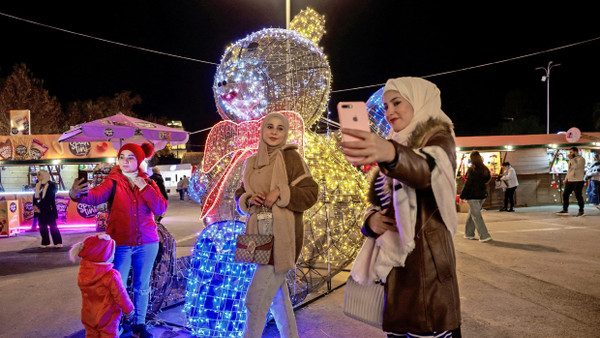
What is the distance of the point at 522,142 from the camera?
14.6 meters

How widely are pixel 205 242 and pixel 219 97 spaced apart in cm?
179

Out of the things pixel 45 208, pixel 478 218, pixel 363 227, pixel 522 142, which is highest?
pixel 522 142

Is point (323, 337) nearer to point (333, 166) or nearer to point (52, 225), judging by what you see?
point (333, 166)

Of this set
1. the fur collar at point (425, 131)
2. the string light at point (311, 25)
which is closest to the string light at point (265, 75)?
the string light at point (311, 25)

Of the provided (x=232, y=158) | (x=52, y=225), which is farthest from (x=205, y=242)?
(x=52, y=225)

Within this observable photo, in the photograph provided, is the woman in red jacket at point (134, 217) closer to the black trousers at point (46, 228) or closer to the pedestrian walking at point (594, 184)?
the black trousers at point (46, 228)

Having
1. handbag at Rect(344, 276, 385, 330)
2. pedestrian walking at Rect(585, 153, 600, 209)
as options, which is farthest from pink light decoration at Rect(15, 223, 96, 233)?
pedestrian walking at Rect(585, 153, 600, 209)

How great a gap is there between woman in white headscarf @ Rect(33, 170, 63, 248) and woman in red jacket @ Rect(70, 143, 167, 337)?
6.28m

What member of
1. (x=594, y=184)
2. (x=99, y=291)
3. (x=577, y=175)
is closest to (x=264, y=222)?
(x=99, y=291)

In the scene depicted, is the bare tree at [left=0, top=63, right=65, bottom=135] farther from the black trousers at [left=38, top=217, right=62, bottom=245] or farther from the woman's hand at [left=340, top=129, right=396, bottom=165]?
the woman's hand at [left=340, top=129, right=396, bottom=165]

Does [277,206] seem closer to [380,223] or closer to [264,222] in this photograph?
[264,222]

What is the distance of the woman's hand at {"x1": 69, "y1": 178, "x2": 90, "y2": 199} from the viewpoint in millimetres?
3236

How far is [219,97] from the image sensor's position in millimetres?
4422

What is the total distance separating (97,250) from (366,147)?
2700 millimetres
